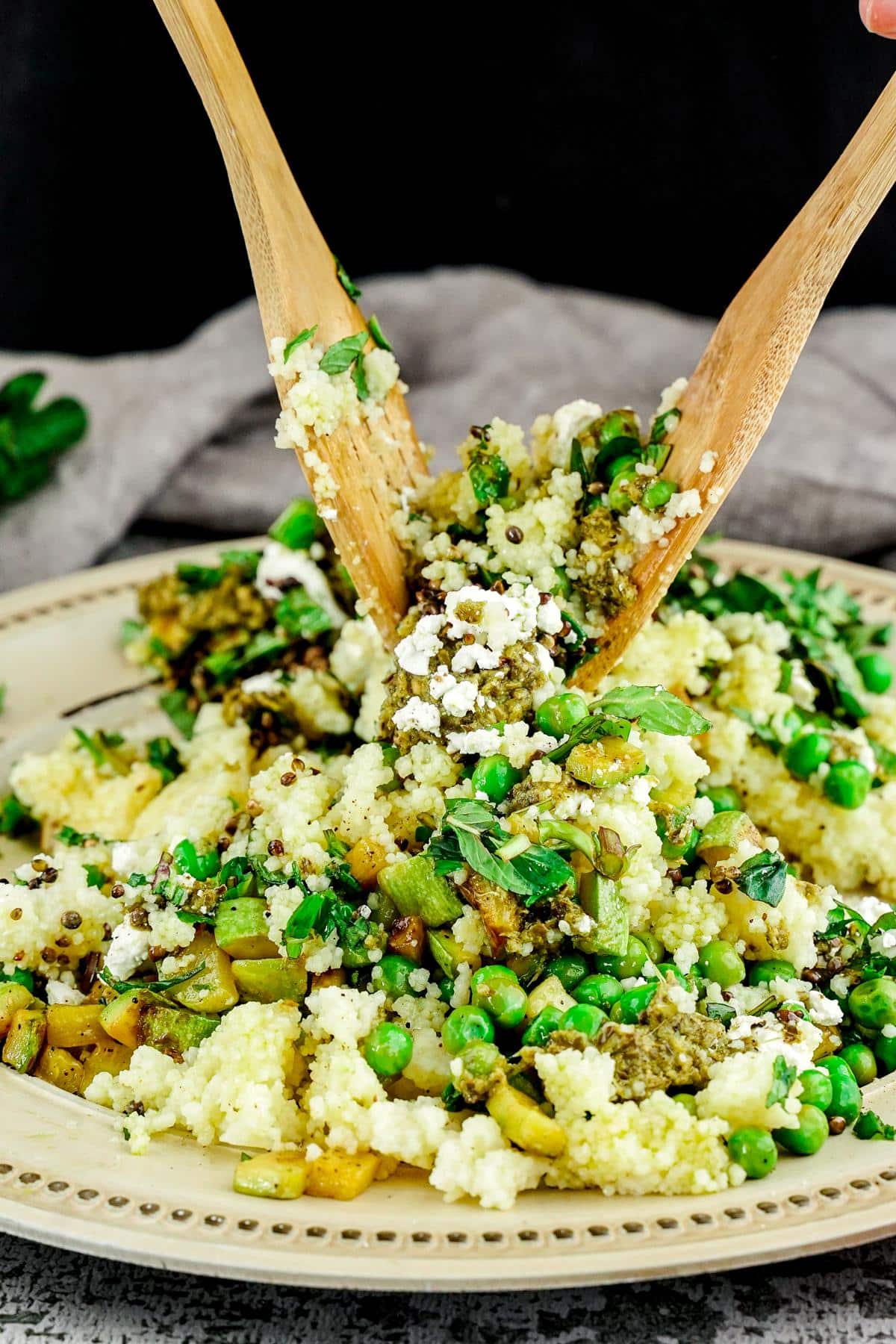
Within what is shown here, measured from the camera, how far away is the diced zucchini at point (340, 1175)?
2.72 meters

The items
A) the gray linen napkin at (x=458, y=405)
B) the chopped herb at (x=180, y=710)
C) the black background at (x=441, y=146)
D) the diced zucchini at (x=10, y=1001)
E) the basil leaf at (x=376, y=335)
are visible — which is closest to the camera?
the diced zucchini at (x=10, y=1001)

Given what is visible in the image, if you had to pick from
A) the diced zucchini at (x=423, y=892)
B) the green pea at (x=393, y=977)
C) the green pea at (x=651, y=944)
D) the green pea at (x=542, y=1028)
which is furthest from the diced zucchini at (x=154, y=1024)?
the green pea at (x=651, y=944)

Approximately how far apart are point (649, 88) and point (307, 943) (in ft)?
18.0

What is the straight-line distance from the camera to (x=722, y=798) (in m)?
3.74

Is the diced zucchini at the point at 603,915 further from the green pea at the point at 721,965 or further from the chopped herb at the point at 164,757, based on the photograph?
the chopped herb at the point at 164,757

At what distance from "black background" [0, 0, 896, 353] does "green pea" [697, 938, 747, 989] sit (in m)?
5.12

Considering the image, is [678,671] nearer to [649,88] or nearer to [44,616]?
[44,616]

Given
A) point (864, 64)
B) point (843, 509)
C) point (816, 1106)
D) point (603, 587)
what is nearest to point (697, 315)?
point (864, 64)

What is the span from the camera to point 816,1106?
2.84m

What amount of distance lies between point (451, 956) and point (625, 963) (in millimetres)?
374

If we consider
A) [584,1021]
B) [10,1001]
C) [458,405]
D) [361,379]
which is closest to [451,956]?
[584,1021]

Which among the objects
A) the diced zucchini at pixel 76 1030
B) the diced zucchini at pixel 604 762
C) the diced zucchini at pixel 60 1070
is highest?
the diced zucchini at pixel 604 762

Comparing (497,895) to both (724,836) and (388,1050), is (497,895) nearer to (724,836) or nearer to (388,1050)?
(388,1050)

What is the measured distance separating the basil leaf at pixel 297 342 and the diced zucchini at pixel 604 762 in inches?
45.6
